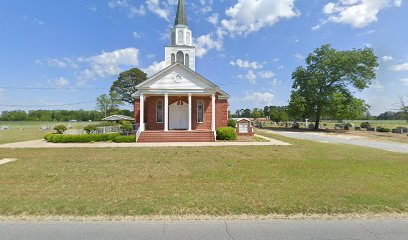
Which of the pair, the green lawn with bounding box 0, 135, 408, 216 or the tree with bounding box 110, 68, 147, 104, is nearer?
the green lawn with bounding box 0, 135, 408, 216


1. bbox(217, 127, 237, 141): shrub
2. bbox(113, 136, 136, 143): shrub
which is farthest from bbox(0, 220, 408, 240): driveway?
bbox(217, 127, 237, 141): shrub

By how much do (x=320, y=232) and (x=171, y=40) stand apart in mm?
26265

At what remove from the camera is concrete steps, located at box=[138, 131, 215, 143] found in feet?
59.8

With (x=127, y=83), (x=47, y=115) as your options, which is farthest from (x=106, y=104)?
(x=47, y=115)

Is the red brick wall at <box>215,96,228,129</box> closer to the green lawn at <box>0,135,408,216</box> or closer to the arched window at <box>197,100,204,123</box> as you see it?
the arched window at <box>197,100,204,123</box>

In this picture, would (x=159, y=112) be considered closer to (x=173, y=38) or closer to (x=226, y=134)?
(x=226, y=134)

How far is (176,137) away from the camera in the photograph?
18500 mm

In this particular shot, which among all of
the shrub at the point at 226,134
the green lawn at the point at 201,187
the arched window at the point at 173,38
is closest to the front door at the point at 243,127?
the shrub at the point at 226,134

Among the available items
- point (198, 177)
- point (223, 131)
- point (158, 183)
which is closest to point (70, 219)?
point (158, 183)

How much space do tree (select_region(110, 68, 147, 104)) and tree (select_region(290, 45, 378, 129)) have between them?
36.9 meters

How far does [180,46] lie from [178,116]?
8788 mm

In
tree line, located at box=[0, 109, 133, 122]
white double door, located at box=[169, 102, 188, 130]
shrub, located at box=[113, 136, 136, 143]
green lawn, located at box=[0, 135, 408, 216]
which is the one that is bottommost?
green lawn, located at box=[0, 135, 408, 216]

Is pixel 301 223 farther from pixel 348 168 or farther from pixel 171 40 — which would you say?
pixel 171 40

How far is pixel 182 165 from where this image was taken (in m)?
8.95
